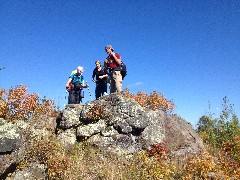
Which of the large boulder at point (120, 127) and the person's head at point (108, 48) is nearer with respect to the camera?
the large boulder at point (120, 127)

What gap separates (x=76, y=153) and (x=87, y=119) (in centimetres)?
227

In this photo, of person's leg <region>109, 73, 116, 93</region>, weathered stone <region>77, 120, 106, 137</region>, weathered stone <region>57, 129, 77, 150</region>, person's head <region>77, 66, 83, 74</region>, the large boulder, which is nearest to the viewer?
weathered stone <region>57, 129, 77, 150</region>

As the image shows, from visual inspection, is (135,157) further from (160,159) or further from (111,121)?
(111,121)

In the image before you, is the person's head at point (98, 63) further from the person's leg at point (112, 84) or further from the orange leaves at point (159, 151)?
the orange leaves at point (159, 151)

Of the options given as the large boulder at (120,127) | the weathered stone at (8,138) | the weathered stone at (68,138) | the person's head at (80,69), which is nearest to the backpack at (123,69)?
the large boulder at (120,127)

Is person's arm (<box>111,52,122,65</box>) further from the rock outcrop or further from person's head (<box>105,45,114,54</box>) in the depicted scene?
the rock outcrop

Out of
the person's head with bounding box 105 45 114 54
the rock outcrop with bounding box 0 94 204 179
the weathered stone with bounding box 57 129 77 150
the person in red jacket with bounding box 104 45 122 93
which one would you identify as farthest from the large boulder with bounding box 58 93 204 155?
the person's head with bounding box 105 45 114 54

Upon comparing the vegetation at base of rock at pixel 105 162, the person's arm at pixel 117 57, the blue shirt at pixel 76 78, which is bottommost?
the vegetation at base of rock at pixel 105 162

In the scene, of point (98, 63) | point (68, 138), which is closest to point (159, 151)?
point (68, 138)

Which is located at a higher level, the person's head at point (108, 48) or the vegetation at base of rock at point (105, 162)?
the person's head at point (108, 48)

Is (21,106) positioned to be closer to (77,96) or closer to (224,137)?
(77,96)

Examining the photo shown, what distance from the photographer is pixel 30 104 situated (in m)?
15.0

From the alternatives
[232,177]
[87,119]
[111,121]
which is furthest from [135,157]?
[232,177]

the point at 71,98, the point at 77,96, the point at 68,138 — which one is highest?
the point at 77,96
